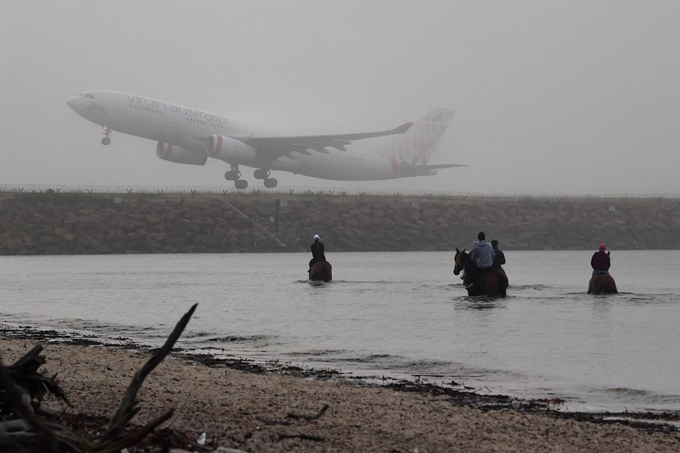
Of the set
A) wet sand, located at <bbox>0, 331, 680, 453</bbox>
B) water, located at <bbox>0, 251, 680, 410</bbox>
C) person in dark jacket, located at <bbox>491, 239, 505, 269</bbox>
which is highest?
person in dark jacket, located at <bbox>491, 239, 505, 269</bbox>

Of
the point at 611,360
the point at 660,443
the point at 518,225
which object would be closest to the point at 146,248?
the point at 518,225

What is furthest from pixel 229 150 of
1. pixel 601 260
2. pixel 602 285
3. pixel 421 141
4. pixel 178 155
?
pixel 601 260

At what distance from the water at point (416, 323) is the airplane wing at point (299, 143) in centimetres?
3373

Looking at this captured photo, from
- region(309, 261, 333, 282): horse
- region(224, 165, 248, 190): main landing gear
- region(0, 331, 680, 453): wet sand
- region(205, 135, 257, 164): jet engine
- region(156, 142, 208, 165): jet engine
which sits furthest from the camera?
region(224, 165, 248, 190): main landing gear

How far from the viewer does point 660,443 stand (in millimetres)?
9336

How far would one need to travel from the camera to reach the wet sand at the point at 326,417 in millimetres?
8695

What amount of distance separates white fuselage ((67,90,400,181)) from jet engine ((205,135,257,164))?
0.95 m

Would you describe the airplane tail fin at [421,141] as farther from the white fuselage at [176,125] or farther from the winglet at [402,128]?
the winglet at [402,128]

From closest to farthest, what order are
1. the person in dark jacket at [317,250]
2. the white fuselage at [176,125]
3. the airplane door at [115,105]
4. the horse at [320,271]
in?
1. the person in dark jacket at [317,250]
2. the horse at [320,271]
3. the airplane door at [115,105]
4. the white fuselage at [176,125]

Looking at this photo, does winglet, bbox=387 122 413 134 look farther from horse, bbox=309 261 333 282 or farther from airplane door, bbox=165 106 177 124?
horse, bbox=309 261 333 282

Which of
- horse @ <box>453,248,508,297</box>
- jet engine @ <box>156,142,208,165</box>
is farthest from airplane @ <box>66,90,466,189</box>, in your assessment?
horse @ <box>453,248,508,297</box>

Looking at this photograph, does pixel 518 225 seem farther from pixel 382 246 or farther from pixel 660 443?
pixel 660 443

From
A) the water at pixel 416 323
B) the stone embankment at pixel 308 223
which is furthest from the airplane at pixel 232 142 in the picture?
the water at pixel 416 323

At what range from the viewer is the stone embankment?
7756 centimetres
